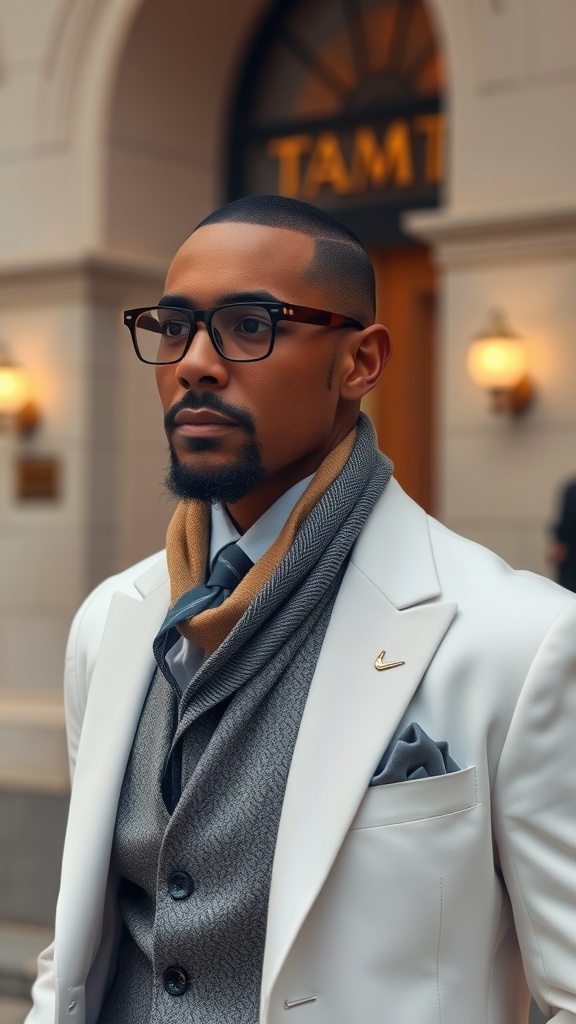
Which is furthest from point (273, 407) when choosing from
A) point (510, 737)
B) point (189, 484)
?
point (510, 737)

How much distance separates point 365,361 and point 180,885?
2.55 ft

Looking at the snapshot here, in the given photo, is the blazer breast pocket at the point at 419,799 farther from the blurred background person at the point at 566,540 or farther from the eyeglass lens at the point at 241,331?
the blurred background person at the point at 566,540

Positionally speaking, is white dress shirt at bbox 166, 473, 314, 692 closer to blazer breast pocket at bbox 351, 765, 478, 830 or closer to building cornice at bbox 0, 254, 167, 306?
blazer breast pocket at bbox 351, 765, 478, 830

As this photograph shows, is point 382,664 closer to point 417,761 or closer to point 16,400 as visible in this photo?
point 417,761

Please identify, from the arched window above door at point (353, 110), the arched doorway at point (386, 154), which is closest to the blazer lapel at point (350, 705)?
the arched doorway at point (386, 154)

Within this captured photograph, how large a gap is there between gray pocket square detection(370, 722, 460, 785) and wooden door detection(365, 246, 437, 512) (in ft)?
23.1

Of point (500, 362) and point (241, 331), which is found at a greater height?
point (241, 331)

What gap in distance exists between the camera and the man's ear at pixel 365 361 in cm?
200

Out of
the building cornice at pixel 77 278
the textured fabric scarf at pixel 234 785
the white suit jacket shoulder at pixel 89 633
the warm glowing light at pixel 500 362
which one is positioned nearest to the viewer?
the textured fabric scarf at pixel 234 785

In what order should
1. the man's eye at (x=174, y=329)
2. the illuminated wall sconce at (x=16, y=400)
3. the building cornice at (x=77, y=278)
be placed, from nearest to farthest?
the man's eye at (x=174, y=329) < the building cornice at (x=77, y=278) < the illuminated wall sconce at (x=16, y=400)

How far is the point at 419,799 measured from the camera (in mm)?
1742

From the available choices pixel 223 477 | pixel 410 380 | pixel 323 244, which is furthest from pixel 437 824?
pixel 410 380

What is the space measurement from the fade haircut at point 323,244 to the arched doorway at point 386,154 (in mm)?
6744

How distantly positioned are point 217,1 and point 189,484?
824cm
